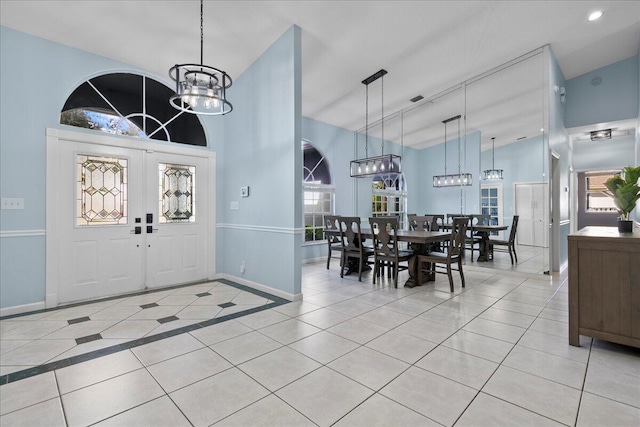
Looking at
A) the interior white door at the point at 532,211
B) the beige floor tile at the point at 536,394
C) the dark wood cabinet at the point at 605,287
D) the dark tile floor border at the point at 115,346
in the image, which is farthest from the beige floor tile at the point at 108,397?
the interior white door at the point at 532,211

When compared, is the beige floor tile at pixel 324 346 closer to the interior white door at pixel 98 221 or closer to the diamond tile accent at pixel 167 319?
the diamond tile accent at pixel 167 319

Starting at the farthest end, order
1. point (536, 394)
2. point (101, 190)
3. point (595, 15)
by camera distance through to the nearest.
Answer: point (101, 190), point (595, 15), point (536, 394)

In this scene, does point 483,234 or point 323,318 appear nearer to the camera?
point 323,318

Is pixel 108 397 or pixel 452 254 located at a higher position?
pixel 452 254

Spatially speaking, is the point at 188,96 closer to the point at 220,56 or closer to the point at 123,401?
the point at 220,56

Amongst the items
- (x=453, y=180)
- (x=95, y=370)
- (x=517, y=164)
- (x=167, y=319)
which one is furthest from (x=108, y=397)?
(x=517, y=164)

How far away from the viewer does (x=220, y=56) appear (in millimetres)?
4012

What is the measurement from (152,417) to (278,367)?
31.0 inches

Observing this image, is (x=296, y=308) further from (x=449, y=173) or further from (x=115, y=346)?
(x=449, y=173)

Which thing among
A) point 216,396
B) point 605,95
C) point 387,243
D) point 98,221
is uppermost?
point 605,95

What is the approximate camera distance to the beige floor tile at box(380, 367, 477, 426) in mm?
1566

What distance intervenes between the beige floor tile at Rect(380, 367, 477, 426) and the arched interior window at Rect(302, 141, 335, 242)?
454 centimetres

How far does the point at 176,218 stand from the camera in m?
4.42

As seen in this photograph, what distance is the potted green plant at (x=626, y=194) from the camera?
8.12ft
